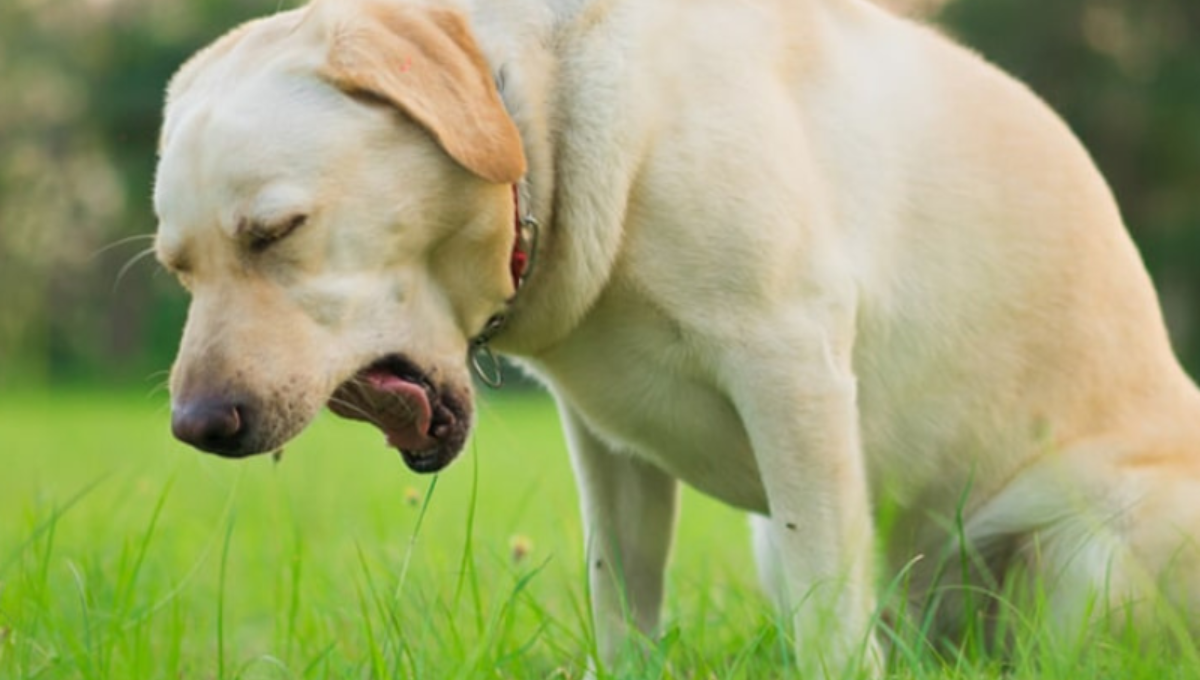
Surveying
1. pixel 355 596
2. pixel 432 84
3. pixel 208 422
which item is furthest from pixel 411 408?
pixel 355 596

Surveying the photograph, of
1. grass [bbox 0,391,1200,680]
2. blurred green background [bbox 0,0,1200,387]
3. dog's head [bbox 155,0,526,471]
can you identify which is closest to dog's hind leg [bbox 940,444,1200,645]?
grass [bbox 0,391,1200,680]

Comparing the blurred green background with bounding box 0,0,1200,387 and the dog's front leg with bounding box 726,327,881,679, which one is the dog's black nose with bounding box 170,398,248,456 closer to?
the dog's front leg with bounding box 726,327,881,679

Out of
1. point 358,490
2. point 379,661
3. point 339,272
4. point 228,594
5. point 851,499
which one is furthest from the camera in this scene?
point 358,490

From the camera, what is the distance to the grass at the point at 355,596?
9.70 feet

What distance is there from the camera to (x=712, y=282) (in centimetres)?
318

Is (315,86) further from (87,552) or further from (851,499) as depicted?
(87,552)

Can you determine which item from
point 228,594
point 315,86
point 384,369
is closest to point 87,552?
point 228,594

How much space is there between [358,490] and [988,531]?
5.04 m

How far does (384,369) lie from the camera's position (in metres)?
3.11

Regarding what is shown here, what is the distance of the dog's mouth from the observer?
3105 mm

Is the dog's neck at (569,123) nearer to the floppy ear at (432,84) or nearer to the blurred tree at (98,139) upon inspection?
the floppy ear at (432,84)

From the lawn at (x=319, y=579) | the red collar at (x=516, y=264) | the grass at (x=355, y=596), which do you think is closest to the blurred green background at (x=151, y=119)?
the lawn at (x=319, y=579)

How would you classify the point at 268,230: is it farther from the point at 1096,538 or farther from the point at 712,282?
the point at 1096,538

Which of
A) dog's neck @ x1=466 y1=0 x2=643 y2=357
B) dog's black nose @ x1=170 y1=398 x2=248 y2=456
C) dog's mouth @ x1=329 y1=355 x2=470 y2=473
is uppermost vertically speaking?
dog's neck @ x1=466 y1=0 x2=643 y2=357
